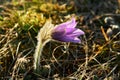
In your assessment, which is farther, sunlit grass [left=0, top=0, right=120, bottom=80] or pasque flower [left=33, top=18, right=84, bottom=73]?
sunlit grass [left=0, top=0, right=120, bottom=80]

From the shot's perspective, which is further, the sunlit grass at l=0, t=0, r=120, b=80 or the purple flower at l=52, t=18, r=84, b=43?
the sunlit grass at l=0, t=0, r=120, b=80

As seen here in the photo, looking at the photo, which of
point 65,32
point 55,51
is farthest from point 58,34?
point 55,51

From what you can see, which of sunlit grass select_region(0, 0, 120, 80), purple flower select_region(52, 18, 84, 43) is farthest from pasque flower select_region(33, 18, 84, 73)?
sunlit grass select_region(0, 0, 120, 80)

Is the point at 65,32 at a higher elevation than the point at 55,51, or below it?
higher

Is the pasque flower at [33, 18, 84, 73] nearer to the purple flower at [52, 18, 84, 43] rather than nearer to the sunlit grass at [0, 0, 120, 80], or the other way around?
the purple flower at [52, 18, 84, 43]

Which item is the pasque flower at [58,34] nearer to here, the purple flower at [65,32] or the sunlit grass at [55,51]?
the purple flower at [65,32]

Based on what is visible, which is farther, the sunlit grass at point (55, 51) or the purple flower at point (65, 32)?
the sunlit grass at point (55, 51)

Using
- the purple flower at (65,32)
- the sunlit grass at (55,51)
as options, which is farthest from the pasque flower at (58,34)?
the sunlit grass at (55,51)

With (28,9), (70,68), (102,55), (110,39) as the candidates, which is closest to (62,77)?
(70,68)

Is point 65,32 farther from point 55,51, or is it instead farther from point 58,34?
point 55,51

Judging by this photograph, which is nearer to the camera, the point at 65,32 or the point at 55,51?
the point at 65,32

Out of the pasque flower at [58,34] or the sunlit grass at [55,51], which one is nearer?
the pasque flower at [58,34]
